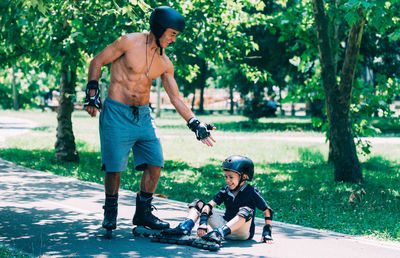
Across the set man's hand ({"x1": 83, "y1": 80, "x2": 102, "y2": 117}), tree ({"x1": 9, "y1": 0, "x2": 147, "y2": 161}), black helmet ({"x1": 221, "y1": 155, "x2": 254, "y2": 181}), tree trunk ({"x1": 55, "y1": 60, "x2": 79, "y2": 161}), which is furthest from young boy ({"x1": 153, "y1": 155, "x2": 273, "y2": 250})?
tree trunk ({"x1": 55, "y1": 60, "x2": 79, "y2": 161})

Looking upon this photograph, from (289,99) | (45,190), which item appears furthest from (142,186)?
(289,99)

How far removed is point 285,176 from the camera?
11438 millimetres

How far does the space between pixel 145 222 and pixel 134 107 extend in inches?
47.3

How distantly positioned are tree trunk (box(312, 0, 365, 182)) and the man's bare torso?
17.7 feet

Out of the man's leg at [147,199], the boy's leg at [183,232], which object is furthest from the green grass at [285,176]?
the man's leg at [147,199]

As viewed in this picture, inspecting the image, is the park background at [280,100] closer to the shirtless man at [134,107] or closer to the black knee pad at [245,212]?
the shirtless man at [134,107]

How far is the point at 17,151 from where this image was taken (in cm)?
1457

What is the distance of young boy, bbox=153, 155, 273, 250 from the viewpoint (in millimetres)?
5344

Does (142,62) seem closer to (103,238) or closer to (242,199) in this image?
(242,199)

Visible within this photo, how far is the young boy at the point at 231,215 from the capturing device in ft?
17.5

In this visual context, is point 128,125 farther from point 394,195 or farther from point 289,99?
point 289,99

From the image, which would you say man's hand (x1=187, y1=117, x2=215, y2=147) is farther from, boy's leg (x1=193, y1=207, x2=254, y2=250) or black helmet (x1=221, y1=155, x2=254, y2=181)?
boy's leg (x1=193, y1=207, x2=254, y2=250)

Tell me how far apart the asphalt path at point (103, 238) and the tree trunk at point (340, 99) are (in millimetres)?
3737

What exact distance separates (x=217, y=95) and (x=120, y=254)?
74.2m
